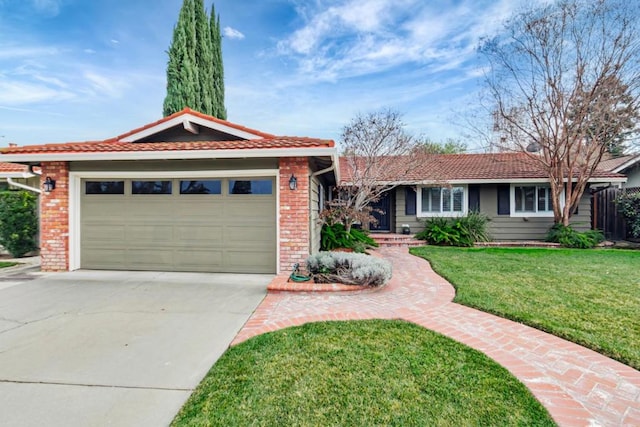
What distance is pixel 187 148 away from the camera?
6.31 metres

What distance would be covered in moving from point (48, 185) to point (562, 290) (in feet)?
35.9

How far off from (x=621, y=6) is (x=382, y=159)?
945cm

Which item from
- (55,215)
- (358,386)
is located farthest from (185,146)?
(358,386)

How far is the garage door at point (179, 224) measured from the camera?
6.86 meters

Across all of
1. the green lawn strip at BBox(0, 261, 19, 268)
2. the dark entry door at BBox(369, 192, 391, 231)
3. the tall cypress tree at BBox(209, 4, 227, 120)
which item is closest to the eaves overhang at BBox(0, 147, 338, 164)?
the green lawn strip at BBox(0, 261, 19, 268)

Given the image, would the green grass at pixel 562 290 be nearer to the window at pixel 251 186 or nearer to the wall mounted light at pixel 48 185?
the window at pixel 251 186

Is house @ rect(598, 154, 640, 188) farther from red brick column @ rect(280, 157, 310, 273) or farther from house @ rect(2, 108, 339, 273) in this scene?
house @ rect(2, 108, 339, 273)

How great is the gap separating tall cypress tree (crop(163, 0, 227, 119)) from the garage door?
9.73 meters

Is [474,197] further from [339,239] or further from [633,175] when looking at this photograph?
[633,175]

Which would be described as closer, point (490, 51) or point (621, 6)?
point (621, 6)

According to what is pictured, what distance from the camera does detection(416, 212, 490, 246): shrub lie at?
457 inches

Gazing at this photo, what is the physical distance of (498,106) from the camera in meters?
12.5

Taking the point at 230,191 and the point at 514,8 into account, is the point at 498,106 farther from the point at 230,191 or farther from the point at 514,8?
→ the point at 230,191

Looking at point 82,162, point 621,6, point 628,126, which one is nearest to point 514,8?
point 621,6
